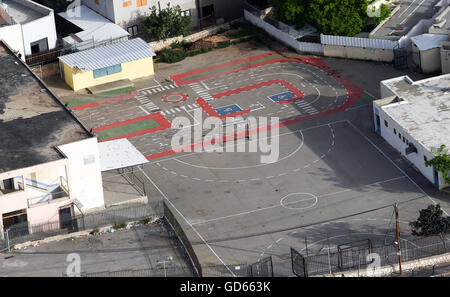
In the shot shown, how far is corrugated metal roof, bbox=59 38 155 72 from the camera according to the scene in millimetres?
146500

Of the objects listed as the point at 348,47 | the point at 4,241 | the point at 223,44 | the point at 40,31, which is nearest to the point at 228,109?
the point at 223,44

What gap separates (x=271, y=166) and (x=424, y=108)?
19788mm

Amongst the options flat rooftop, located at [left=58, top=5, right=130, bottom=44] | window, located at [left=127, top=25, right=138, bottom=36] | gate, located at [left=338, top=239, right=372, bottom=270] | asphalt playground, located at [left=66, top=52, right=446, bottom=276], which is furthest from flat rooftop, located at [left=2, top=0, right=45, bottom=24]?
gate, located at [left=338, top=239, right=372, bottom=270]

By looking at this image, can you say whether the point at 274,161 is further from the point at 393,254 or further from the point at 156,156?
the point at 393,254

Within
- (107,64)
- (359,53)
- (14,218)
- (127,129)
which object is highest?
(107,64)

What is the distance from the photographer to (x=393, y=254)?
358ft

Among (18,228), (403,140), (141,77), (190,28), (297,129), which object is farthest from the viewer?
(190,28)

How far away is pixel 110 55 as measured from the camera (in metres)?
148

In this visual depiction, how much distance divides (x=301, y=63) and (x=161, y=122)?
2464 cm

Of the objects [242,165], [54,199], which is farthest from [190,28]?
[54,199]

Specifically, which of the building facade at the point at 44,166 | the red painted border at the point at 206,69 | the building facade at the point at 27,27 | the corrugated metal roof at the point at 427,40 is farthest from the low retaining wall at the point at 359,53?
the building facade at the point at 44,166

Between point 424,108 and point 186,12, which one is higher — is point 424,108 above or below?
below

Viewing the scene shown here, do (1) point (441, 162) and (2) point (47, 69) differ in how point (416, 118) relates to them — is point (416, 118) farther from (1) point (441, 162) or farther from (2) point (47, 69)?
(2) point (47, 69)

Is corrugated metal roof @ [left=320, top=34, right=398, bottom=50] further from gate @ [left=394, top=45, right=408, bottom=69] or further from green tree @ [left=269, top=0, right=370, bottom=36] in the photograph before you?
gate @ [left=394, top=45, right=408, bottom=69]
